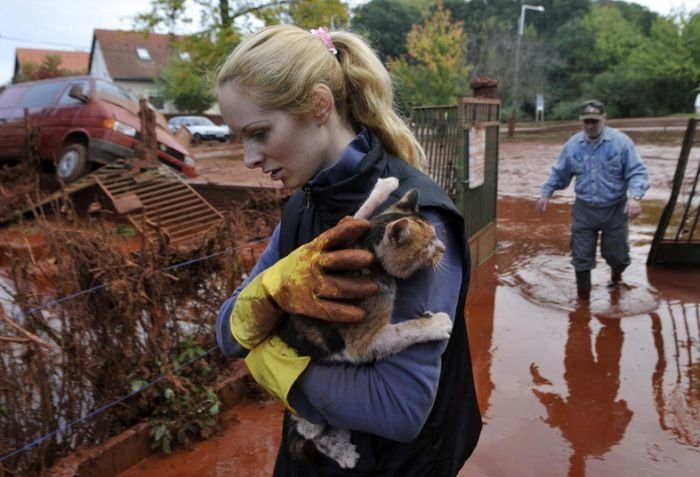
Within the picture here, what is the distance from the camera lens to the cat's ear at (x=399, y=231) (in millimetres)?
1149

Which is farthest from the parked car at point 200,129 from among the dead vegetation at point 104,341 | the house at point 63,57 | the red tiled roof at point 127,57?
the house at point 63,57

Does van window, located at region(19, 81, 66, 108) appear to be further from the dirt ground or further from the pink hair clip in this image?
the pink hair clip

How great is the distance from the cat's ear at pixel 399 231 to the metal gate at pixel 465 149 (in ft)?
14.7

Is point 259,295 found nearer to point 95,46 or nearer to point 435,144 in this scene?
point 435,144

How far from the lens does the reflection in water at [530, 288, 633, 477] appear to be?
11.4ft

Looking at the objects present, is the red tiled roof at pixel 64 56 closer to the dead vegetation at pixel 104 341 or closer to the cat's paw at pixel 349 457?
the dead vegetation at pixel 104 341

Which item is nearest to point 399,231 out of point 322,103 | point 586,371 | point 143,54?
point 322,103

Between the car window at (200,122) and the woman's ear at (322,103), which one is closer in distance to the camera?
the woman's ear at (322,103)

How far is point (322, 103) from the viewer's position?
1303 mm

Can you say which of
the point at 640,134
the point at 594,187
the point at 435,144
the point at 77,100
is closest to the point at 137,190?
the point at 77,100

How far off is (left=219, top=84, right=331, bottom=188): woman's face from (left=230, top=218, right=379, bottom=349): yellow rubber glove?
21cm

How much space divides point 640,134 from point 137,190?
22.9 meters

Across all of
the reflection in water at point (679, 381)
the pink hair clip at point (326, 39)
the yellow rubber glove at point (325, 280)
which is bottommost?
the reflection in water at point (679, 381)

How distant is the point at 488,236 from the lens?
7418 millimetres
